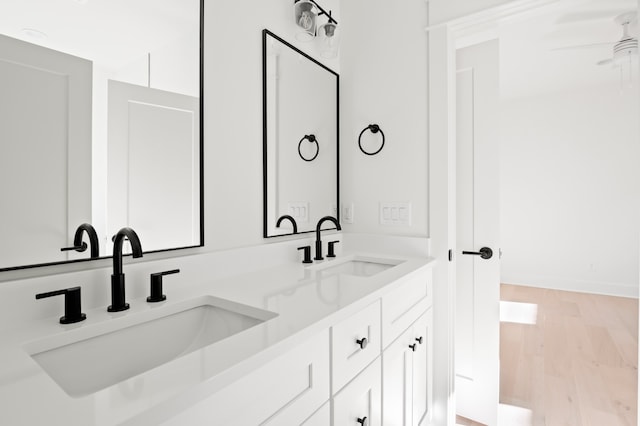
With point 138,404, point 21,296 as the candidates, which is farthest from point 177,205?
point 138,404

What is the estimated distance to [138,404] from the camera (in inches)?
18.3

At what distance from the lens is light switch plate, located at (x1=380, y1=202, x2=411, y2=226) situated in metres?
1.79

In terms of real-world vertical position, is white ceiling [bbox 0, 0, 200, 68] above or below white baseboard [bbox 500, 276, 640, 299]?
above

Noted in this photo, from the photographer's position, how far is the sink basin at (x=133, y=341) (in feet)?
2.25

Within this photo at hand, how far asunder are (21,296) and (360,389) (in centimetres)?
90

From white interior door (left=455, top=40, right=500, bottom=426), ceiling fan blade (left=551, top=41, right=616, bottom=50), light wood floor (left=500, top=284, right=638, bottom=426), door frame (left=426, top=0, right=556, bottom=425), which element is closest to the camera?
door frame (left=426, top=0, right=556, bottom=425)

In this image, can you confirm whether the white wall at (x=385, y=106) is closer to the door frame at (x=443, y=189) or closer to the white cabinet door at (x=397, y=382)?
the door frame at (x=443, y=189)

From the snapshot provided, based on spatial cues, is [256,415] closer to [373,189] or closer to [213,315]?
[213,315]

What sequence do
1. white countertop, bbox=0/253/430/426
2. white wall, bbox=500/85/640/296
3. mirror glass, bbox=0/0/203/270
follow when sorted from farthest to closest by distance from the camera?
white wall, bbox=500/85/640/296, mirror glass, bbox=0/0/203/270, white countertop, bbox=0/253/430/426

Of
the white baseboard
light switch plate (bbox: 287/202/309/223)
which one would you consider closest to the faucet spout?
light switch plate (bbox: 287/202/309/223)

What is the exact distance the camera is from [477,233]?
181 cm

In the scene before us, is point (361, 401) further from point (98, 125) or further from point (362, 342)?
point (98, 125)

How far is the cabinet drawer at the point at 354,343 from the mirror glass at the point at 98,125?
603mm

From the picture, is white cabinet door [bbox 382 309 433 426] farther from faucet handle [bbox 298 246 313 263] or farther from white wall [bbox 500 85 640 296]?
white wall [bbox 500 85 640 296]
